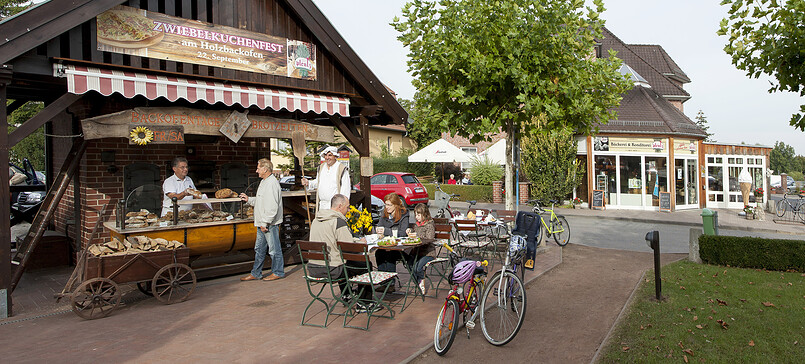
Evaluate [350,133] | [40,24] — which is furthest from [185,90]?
[350,133]

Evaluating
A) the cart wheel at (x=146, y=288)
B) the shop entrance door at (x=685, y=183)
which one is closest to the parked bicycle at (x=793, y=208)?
the shop entrance door at (x=685, y=183)

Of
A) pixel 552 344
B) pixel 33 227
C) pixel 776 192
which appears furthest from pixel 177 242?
pixel 776 192

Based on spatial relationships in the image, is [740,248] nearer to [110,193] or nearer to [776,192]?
[110,193]

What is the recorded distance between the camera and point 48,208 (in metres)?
7.31

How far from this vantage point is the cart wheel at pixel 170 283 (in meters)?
6.50

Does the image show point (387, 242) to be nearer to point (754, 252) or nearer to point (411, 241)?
point (411, 241)

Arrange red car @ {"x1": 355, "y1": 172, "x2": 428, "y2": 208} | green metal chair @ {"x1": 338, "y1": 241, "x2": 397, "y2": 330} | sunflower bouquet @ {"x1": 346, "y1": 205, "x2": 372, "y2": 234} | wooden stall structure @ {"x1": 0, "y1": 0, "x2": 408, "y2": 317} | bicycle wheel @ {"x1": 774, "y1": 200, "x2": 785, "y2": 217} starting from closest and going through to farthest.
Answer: green metal chair @ {"x1": 338, "y1": 241, "x2": 397, "y2": 330} → wooden stall structure @ {"x1": 0, "y1": 0, "x2": 408, "y2": 317} → sunflower bouquet @ {"x1": 346, "y1": 205, "x2": 372, "y2": 234} → bicycle wheel @ {"x1": 774, "y1": 200, "x2": 785, "y2": 217} → red car @ {"x1": 355, "y1": 172, "x2": 428, "y2": 208}

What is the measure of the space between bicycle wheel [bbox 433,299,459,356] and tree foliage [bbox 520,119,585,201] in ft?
57.0

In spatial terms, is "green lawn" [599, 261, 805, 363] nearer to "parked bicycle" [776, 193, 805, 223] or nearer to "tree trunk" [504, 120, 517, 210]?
"tree trunk" [504, 120, 517, 210]

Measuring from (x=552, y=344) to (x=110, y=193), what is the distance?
7450mm

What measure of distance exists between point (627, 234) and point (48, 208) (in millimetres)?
13403

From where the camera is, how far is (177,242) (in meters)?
7.00

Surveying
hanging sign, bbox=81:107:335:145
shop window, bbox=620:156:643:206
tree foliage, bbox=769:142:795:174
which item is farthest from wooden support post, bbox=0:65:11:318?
tree foliage, bbox=769:142:795:174

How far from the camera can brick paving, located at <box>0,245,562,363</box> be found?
474 cm
